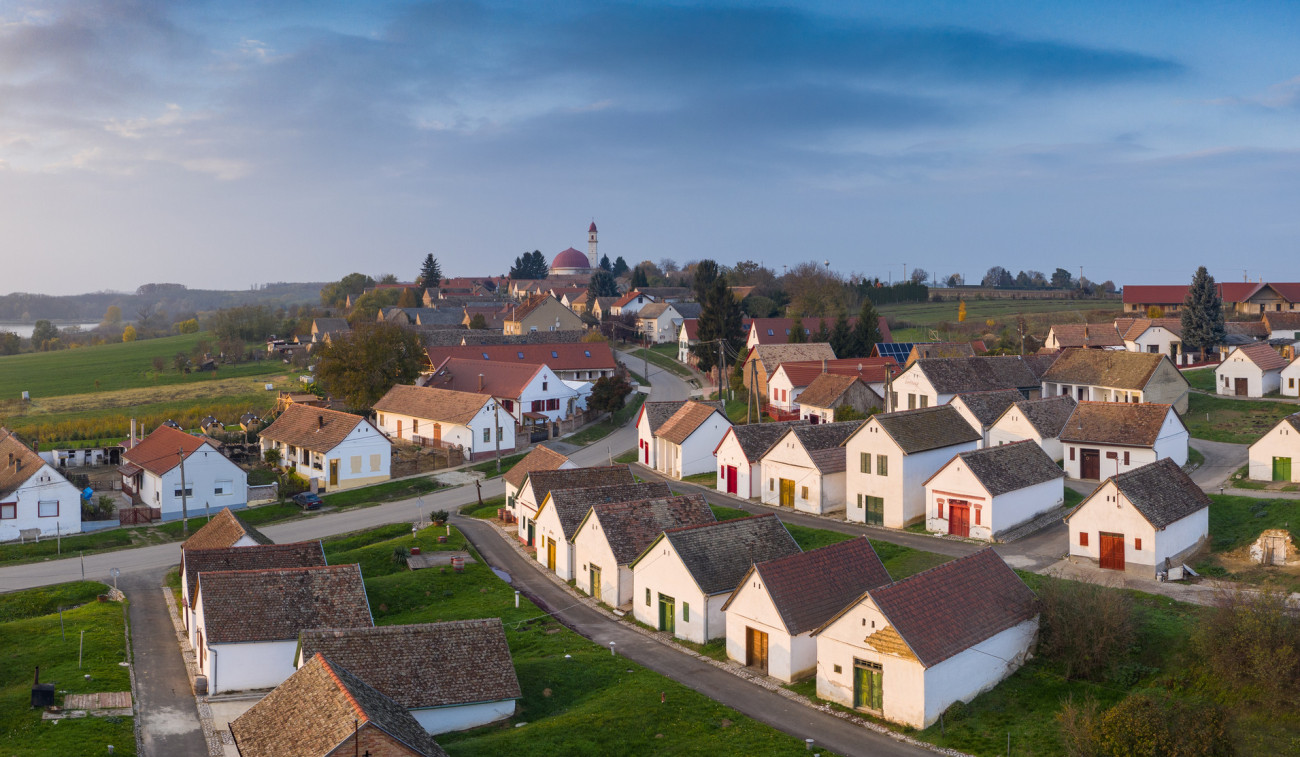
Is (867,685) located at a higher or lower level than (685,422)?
lower

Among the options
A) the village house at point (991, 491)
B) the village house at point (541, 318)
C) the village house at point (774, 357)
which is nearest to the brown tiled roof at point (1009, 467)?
the village house at point (991, 491)

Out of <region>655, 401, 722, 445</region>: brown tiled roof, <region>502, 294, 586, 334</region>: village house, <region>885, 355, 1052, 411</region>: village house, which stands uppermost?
<region>502, 294, 586, 334</region>: village house

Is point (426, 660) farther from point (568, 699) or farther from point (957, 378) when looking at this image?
point (957, 378)

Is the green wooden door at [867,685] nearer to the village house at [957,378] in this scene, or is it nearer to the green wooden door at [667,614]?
the green wooden door at [667,614]

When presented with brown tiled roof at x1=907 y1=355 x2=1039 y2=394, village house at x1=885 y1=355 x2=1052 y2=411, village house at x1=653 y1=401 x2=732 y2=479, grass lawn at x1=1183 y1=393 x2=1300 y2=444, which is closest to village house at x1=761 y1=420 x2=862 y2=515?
village house at x1=653 y1=401 x2=732 y2=479

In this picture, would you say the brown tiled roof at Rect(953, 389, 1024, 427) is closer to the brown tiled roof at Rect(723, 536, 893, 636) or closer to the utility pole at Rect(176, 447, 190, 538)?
the brown tiled roof at Rect(723, 536, 893, 636)

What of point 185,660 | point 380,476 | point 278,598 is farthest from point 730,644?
point 380,476

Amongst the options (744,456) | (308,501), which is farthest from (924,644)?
(308,501)
